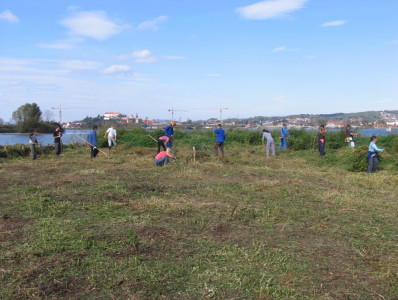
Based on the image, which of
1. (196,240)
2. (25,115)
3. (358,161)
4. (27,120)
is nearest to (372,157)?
(358,161)

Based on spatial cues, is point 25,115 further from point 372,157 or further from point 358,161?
point 372,157

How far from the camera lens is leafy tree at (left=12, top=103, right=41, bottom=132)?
27.0 m

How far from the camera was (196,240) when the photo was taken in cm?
502

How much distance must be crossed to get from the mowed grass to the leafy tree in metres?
19.5

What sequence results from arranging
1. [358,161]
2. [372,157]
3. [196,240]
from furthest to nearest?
[358,161]
[372,157]
[196,240]

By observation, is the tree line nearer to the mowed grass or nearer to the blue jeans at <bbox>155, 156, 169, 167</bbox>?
the blue jeans at <bbox>155, 156, 169, 167</bbox>

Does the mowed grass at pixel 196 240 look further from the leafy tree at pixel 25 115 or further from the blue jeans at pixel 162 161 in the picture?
the leafy tree at pixel 25 115

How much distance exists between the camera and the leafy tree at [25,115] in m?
27.0

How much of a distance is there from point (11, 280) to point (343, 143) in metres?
20.1

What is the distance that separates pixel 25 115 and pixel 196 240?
27211 millimetres

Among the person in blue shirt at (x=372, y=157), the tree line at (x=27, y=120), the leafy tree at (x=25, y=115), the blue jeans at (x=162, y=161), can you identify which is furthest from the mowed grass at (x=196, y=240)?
the leafy tree at (x=25, y=115)

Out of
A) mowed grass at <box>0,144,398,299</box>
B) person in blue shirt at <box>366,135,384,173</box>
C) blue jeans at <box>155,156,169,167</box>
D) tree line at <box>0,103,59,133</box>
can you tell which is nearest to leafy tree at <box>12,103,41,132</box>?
tree line at <box>0,103,59,133</box>

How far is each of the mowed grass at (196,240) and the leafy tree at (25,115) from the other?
19458mm

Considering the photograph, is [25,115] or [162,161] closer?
[162,161]
